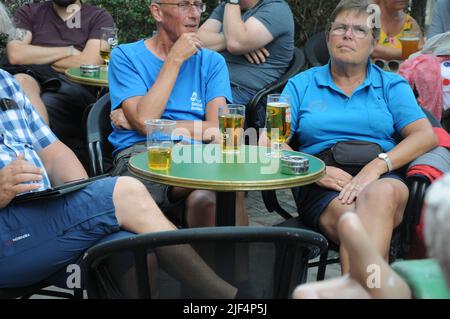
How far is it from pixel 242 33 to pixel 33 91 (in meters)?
1.44

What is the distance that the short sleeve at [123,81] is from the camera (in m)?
3.48

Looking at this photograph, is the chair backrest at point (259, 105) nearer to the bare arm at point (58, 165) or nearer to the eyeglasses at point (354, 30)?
the eyeglasses at point (354, 30)

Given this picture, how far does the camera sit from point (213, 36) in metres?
4.97

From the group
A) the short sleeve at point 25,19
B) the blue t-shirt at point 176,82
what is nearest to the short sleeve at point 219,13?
the short sleeve at point 25,19

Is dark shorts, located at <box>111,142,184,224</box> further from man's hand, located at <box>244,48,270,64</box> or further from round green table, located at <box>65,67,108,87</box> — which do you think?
man's hand, located at <box>244,48,270,64</box>

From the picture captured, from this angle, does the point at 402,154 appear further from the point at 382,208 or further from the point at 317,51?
the point at 317,51

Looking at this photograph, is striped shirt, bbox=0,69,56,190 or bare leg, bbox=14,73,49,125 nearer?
striped shirt, bbox=0,69,56,190

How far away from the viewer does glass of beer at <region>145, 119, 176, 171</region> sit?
108 inches

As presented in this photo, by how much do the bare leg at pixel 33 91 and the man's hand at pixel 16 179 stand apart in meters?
2.17

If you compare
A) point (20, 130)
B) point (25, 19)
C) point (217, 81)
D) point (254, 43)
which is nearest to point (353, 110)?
point (217, 81)

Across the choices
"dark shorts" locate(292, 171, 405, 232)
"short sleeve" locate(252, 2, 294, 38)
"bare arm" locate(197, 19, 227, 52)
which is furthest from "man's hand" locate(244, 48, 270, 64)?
"dark shorts" locate(292, 171, 405, 232)

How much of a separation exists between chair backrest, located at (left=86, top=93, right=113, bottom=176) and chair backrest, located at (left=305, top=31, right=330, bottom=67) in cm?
184
